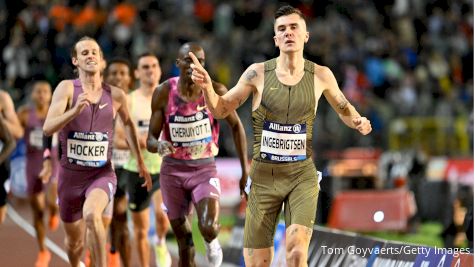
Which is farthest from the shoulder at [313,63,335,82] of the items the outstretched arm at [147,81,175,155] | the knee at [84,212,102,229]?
the knee at [84,212,102,229]

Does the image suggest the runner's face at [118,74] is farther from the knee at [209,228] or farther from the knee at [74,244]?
the knee at [209,228]

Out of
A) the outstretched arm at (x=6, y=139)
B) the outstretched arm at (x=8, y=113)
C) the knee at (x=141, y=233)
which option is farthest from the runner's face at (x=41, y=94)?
the knee at (x=141, y=233)

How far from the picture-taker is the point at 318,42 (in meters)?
27.7

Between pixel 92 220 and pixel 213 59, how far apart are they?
55.5 feet

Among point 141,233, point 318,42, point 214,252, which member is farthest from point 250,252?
point 318,42

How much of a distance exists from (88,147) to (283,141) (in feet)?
7.52

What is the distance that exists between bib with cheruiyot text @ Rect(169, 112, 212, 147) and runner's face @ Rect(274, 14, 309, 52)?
1.99 meters

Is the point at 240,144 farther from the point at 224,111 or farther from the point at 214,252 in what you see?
the point at 224,111

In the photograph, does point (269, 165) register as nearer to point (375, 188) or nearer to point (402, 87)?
point (375, 188)

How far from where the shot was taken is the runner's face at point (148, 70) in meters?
12.6

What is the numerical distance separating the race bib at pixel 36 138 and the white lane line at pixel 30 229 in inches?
58.1

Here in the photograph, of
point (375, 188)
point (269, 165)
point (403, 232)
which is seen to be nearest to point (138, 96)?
point (269, 165)

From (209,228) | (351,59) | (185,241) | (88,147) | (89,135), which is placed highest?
(351,59)

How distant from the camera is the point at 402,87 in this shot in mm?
27562
